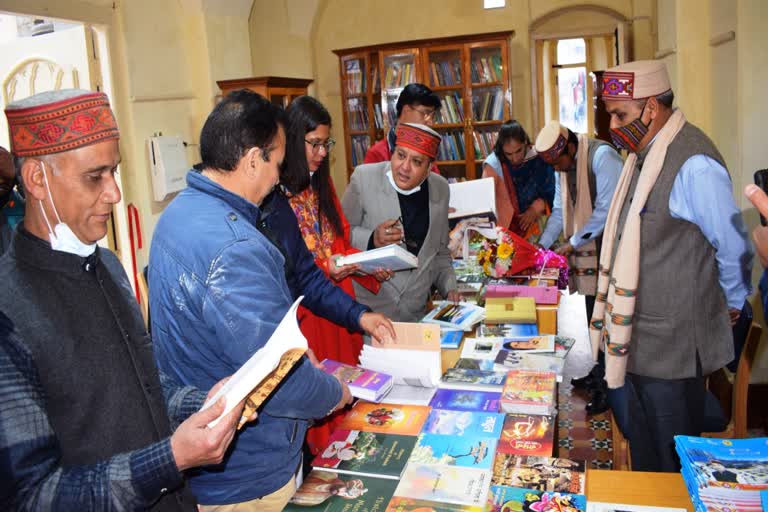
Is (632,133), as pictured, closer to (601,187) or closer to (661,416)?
(661,416)

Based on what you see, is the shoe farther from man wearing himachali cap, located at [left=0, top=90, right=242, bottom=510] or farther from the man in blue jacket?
man wearing himachali cap, located at [left=0, top=90, right=242, bottom=510]

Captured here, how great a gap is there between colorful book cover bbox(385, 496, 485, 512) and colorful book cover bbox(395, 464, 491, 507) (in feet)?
0.04

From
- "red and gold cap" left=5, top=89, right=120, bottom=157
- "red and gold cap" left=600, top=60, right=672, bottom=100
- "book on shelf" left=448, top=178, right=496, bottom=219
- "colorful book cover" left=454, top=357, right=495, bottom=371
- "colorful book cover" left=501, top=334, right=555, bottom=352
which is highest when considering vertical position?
"red and gold cap" left=600, top=60, right=672, bottom=100

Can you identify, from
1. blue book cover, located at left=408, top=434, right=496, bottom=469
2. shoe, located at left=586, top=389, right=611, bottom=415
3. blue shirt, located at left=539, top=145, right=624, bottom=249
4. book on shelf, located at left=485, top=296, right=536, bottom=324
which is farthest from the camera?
shoe, located at left=586, top=389, right=611, bottom=415

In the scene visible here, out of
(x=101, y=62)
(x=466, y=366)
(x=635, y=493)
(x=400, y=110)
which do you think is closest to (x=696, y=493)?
(x=635, y=493)

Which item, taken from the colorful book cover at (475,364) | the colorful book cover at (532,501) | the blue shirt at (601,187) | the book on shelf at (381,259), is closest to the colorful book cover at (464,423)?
the colorful book cover at (532,501)

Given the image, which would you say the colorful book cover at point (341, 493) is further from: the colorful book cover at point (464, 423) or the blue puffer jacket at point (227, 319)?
the colorful book cover at point (464, 423)

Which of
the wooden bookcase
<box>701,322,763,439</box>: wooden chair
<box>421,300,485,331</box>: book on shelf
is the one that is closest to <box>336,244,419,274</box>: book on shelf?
<box>421,300,485,331</box>: book on shelf

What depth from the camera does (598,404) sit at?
4.23 metres

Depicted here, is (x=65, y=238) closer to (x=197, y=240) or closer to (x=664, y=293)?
(x=197, y=240)

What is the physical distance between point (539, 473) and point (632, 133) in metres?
1.43

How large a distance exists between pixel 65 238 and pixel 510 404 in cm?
133

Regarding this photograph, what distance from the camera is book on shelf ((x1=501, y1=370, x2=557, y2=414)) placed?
6.48 feet

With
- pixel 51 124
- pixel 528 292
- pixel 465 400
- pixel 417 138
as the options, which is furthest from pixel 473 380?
pixel 51 124
